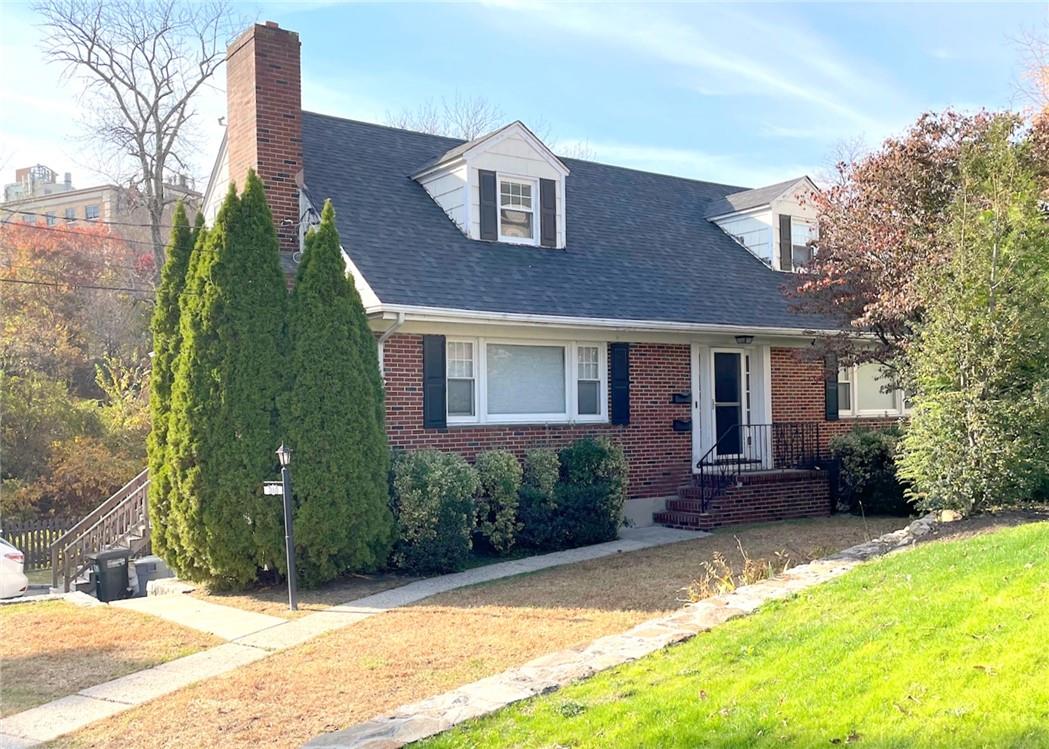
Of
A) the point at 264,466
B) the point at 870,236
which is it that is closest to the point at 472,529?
the point at 264,466

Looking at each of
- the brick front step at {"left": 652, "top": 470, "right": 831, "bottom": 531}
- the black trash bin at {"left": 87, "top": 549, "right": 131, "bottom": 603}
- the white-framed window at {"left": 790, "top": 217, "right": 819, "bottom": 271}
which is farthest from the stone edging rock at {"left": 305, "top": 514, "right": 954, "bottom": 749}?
the white-framed window at {"left": 790, "top": 217, "right": 819, "bottom": 271}

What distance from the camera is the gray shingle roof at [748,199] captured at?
18.0 metres

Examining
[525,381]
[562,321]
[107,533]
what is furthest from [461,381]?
[107,533]

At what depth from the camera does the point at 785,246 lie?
18312mm

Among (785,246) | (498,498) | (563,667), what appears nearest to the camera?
(563,667)

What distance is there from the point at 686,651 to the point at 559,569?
4.58 metres

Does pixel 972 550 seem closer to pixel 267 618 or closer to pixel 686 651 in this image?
pixel 686 651

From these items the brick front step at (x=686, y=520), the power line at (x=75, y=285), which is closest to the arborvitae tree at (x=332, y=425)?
the brick front step at (x=686, y=520)

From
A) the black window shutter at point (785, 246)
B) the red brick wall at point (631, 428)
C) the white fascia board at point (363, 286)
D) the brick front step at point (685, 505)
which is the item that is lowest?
the brick front step at point (685, 505)

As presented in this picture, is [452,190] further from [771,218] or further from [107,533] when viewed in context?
[107,533]

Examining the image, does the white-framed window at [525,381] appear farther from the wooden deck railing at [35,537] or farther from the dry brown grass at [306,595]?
the wooden deck railing at [35,537]

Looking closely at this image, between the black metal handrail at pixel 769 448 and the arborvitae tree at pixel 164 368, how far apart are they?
8404 mm

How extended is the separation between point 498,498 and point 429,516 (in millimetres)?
1404

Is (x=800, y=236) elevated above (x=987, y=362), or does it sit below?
above
